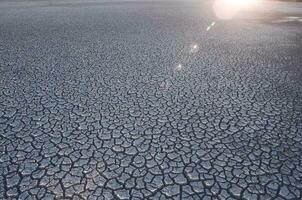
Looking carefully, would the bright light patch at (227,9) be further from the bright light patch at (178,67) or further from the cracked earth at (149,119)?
the bright light patch at (178,67)

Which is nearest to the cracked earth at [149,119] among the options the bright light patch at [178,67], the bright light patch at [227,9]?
the bright light patch at [178,67]

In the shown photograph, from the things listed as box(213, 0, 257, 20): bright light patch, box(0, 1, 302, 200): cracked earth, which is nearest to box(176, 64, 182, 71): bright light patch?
box(0, 1, 302, 200): cracked earth

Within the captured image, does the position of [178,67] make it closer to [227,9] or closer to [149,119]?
[149,119]

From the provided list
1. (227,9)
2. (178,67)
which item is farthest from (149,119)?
(227,9)

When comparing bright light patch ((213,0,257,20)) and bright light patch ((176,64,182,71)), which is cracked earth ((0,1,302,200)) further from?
bright light patch ((213,0,257,20))

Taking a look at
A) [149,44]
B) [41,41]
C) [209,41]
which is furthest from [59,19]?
[209,41]

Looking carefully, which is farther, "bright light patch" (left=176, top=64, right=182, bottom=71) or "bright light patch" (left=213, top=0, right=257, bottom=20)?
"bright light patch" (left=213, top=0, right=257, bottom=20)

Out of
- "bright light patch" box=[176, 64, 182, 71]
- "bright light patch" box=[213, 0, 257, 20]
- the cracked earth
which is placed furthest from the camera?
"bright light patch" box=[213, 0, 257, 20]

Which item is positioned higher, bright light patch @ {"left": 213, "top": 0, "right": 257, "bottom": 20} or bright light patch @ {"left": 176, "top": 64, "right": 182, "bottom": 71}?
Result: bright light patch @ {"left": 213, "top": 0, "right": 257, "bottom": 20}
